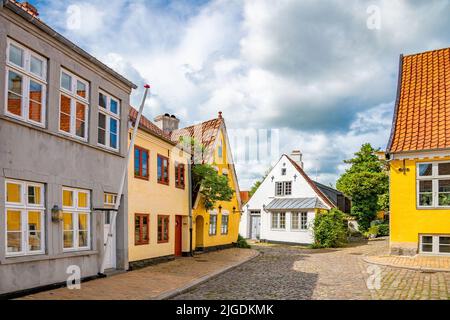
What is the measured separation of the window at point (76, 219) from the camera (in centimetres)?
1107

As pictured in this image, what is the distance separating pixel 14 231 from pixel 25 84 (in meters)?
3.37

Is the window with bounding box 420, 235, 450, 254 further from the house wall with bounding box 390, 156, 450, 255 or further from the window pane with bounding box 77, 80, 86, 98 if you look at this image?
the window pane with bounding box 77, 80, 86, 98

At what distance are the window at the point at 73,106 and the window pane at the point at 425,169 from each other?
12863 mm

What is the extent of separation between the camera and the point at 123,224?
13852 millimetres

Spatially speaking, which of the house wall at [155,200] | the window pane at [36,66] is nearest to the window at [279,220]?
the house wall at [155,200]

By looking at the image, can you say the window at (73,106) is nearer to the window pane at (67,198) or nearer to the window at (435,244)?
the window pane at (67,198)

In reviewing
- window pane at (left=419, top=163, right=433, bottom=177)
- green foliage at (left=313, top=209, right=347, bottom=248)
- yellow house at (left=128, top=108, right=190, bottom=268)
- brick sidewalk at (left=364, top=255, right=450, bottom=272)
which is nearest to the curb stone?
yellow house at (left=128, top=108, right=190, bottom=268)

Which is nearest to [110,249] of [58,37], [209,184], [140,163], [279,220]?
[140,163]

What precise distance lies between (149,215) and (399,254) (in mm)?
10202

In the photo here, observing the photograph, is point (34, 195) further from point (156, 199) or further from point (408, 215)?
point (408, 215)

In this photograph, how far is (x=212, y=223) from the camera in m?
23.5

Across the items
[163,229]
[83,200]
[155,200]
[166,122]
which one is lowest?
[163,229]

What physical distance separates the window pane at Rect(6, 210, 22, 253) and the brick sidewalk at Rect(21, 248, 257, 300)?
1123 millimetres

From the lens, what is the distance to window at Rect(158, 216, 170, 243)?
671 inches
